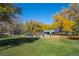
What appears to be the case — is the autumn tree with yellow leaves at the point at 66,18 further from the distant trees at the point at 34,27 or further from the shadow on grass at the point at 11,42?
the shadow on grass at the point at 11,42

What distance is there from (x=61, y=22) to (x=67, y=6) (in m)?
0.21

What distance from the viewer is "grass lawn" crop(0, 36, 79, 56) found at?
3.71 metres

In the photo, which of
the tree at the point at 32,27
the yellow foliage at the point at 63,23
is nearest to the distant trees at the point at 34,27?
the tree at the point at 32,27

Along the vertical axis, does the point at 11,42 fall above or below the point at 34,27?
below

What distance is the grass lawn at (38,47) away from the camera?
146 inches

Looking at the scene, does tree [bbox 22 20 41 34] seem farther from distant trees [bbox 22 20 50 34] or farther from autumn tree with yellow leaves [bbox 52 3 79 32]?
autumn tree with yellow leaves [bbox 52 3 79 32]

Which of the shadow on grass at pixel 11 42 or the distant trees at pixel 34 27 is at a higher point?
the distant trees at pixel 34 27

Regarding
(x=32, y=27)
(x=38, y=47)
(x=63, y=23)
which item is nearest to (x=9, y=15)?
(x=32, y=27)

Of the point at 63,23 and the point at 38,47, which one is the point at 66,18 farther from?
the point at 38,47

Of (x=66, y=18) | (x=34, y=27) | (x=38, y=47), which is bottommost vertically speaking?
(x=38, y=47)

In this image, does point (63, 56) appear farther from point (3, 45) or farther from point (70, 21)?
point (3, 45)

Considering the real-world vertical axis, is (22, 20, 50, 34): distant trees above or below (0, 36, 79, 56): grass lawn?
above

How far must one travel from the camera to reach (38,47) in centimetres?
374

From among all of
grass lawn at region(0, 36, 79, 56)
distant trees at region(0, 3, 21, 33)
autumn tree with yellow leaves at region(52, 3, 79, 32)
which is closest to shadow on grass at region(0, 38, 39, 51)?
grass lawn at region(0, 36, 79, 56)
